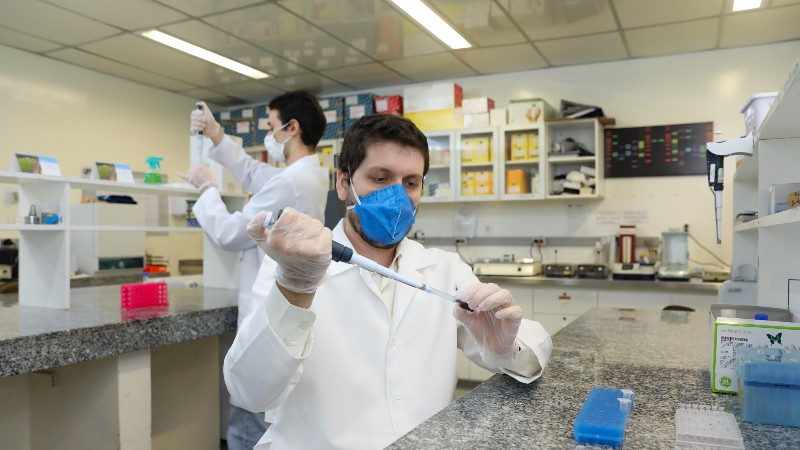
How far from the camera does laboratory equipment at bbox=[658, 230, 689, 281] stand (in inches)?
167

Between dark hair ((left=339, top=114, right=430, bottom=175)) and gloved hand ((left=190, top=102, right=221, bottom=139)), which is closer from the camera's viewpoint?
dark hair ((left=339, top=114, right=430, bottom=175))

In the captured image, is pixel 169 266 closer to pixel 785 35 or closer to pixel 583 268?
pixel 583 268

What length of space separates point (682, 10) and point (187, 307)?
333cm

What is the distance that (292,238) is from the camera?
36.6 inches

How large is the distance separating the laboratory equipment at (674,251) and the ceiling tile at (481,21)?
1869mm

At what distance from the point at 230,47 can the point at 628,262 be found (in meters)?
3.41

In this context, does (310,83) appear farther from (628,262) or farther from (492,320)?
(492,320)

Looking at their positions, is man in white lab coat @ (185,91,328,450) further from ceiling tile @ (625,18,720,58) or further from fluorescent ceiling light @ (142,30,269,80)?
ceiling tile @ (625,18,720,58)

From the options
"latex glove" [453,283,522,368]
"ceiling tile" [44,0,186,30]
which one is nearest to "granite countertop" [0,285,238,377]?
"latex glove" [453,283,522,368]

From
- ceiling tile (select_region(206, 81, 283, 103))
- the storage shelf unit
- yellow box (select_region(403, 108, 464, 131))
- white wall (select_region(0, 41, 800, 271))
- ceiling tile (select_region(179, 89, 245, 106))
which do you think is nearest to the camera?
the storage shelf unit

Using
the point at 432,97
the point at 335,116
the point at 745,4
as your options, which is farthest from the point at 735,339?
the point at 335,116

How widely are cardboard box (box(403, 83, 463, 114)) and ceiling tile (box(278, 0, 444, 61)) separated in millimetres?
585

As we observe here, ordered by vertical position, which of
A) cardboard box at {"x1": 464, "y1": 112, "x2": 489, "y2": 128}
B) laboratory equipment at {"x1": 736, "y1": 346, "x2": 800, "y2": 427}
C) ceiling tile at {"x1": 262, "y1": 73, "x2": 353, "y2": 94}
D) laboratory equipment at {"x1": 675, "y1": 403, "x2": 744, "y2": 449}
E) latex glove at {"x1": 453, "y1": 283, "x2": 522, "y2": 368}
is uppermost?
ceiling tile at {"x1": 262, "y1": 73, "x2": 353, "y2": 94}

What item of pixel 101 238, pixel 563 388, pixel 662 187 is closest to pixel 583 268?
pixel 662 187
